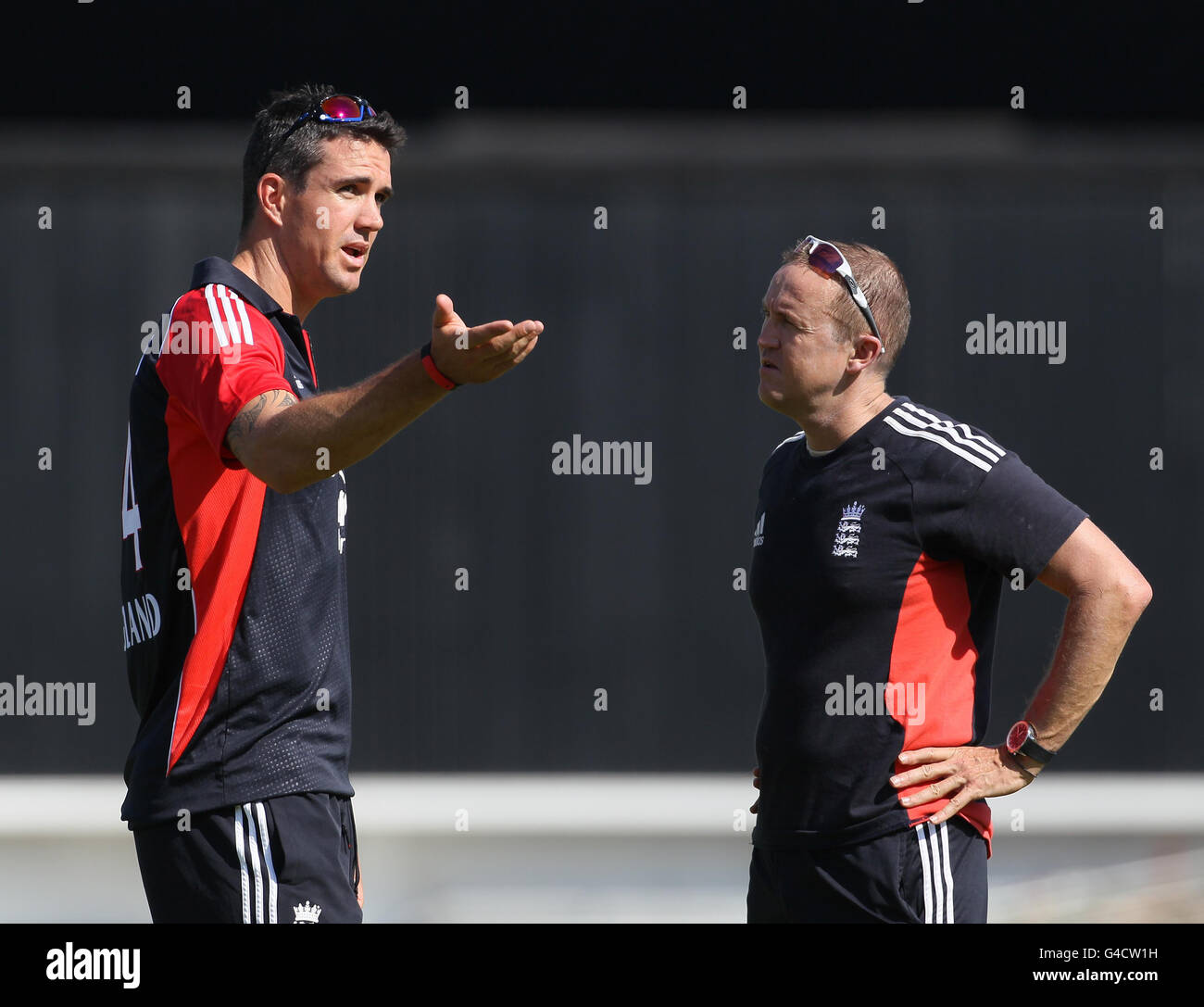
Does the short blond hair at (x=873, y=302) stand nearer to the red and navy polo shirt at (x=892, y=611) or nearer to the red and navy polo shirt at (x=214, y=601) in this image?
the red and navy polo shirt at (x=892, y=611)

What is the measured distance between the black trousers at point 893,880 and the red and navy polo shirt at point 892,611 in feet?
0.11

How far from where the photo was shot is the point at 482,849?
21.4ft

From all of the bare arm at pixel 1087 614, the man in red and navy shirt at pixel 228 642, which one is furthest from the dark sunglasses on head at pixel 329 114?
the bare arm at pixel 1087 614

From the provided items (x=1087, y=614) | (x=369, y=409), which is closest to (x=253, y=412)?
(x=369, y=409)

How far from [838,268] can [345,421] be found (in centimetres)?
129

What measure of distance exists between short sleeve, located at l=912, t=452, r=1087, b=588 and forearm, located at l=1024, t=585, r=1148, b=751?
13 cm

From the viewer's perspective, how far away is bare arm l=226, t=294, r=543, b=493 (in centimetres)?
216

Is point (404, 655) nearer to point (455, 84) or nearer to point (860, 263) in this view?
point (455, 84)

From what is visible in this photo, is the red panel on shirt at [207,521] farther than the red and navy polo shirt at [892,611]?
No

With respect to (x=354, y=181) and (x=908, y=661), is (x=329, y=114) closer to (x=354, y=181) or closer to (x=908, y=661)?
(x=354, y=181)

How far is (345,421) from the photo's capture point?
7.19 ft

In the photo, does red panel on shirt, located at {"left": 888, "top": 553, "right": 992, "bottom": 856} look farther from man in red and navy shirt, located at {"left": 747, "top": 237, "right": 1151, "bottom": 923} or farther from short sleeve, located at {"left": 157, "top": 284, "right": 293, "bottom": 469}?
short sleeve, located at {"left": 157, "top": 284, "right": 293, "bottom": 469}

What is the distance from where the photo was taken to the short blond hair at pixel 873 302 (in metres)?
2.97
